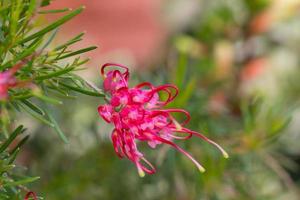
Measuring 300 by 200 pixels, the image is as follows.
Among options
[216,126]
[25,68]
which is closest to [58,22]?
[25,68]

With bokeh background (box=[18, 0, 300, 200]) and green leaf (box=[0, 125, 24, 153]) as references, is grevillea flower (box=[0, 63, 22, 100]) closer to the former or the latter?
green leaf (box=[0, 125, 24, 153])

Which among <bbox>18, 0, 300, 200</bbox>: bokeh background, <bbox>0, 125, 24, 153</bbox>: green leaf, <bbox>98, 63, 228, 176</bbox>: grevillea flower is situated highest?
<bbox>0, 125, 24, 153</bbox>: green leaf

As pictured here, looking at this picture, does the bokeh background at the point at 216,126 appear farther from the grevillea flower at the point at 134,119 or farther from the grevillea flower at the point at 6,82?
the grevillea flower at the point at 6,82

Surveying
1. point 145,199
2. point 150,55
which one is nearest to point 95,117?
point 145,199

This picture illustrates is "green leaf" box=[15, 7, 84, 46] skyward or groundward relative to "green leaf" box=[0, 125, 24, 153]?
skyward

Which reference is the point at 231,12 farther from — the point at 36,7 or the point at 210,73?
the point at 36,7

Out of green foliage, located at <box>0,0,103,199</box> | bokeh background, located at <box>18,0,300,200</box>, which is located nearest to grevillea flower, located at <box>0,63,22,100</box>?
green foliage, located at <box>0,0,103,199</box>

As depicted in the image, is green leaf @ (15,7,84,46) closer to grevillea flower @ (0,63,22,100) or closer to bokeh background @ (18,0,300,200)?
grevillea flower @ (0,63,22,100)

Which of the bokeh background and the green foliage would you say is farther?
the bokeh background

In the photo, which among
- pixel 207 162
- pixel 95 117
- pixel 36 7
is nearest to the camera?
pixel 36 7
